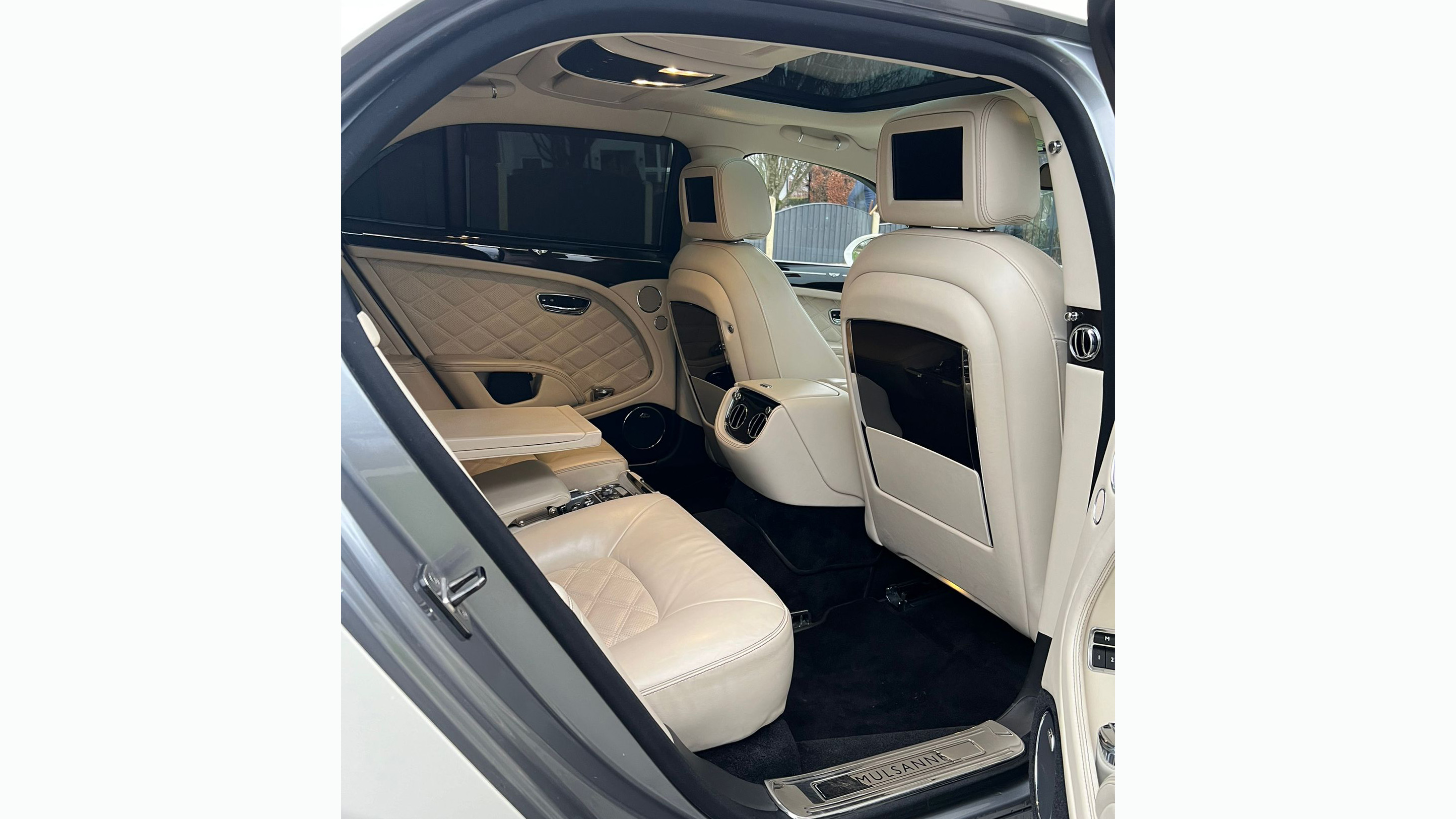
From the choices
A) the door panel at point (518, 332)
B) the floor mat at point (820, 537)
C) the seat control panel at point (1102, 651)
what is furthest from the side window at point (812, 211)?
the seat control panel at point (1102, 651)

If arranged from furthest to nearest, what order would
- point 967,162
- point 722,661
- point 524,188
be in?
1. point 524,188
2. point 967,162
3. point 722,661

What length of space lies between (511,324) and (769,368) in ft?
Result: 3.10

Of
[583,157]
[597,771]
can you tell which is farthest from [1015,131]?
[583,157]

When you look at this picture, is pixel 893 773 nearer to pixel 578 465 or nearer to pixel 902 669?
pixel 902 669

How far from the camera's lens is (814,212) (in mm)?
3230

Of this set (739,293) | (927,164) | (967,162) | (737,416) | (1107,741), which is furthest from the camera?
(739,293)

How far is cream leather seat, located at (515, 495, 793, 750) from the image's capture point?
140cm

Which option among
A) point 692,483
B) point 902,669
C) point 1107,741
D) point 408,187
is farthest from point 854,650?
point 408,187

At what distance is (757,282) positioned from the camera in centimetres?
279

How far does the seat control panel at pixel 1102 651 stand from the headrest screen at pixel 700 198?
6.86ft

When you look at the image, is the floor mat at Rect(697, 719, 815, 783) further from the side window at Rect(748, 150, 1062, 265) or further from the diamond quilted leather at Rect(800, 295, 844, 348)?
the diamond quilted leather at Rect(800, 295, 844, 348)

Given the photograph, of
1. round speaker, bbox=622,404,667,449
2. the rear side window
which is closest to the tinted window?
the rear side window

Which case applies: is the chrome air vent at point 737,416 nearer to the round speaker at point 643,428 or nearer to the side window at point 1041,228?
the round speaker at point 643,428

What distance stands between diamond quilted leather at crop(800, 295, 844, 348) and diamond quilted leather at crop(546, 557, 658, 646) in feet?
5.87
